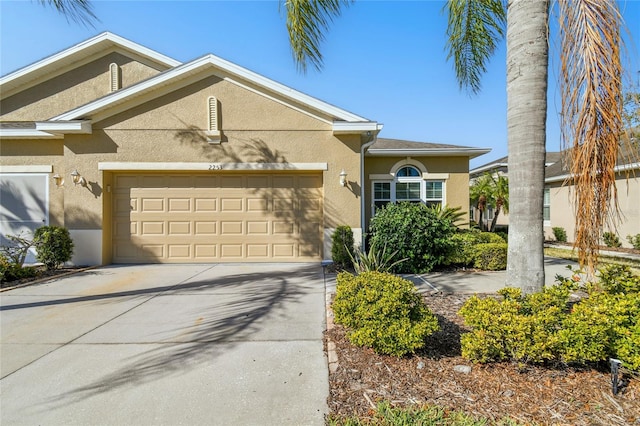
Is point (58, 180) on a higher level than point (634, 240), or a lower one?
higher

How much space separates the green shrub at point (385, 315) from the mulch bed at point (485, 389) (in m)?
0.21

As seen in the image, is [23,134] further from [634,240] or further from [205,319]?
[634,240]

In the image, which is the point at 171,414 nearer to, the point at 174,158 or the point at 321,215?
the point at 321,215

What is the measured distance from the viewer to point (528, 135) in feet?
12.7

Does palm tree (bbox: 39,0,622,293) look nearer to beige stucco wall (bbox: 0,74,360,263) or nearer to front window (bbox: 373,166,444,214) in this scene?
beige stucco wall (bbox: 0,74,360,263)

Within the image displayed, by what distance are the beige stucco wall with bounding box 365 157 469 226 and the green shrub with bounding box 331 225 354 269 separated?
368 cm

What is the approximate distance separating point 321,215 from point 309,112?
9.81 feet

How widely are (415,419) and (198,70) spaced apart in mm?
9610

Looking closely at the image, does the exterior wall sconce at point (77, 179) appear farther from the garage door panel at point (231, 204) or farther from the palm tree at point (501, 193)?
the palm tree at point (501, 193)

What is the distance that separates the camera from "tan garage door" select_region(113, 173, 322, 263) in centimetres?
961

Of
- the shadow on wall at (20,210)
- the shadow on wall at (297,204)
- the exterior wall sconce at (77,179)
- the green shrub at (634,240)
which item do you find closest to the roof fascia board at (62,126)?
the exterior wall sconce at (77,179)

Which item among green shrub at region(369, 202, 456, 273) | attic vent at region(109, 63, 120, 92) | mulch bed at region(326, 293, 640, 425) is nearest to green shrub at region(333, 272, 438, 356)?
mulch bed at region(326, 293, 640, 425)

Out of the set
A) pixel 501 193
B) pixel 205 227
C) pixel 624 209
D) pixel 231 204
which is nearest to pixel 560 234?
pixel 624 209

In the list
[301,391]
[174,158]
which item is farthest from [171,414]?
[174,158]
